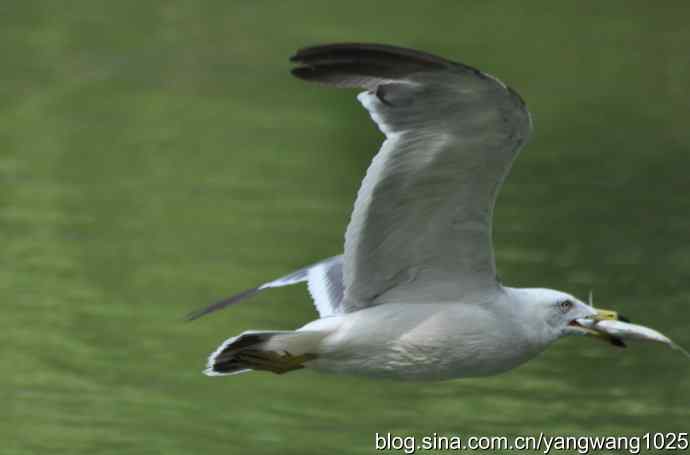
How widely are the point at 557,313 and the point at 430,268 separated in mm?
480

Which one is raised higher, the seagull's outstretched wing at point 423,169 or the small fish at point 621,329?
the seagull's outstretched wing at point 423,169

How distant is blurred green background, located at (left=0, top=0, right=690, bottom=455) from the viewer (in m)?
8.80

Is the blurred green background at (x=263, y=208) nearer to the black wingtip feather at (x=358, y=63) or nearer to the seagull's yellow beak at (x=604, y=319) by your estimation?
the seagull's yellow beak at (x=604, y=319)

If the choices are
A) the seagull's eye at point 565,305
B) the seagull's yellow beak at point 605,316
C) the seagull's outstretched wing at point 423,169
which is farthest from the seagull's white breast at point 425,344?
the seagull's yellow beak at point 605,316

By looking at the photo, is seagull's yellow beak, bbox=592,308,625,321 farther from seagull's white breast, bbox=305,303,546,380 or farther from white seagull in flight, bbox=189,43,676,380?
seagull's white breast, bbox=305,303,546,380

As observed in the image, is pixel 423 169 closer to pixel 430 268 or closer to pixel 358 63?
pixel 430 268

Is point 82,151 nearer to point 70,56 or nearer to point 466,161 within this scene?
point 70,56

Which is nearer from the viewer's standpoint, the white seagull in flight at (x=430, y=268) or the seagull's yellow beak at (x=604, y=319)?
the white seagull in flight at (x=430, y=268)

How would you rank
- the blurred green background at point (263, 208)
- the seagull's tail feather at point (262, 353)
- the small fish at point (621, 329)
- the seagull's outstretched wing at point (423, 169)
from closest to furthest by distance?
the seagull's outstretched wing at point (423, 169), the seagull's tail feather at point (262, 353), the small fish at point (621, 329), the blurred green background at point (263, 208)

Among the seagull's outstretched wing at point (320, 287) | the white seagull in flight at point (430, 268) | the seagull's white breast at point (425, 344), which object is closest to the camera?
the white seagull in flight at point (430, 268)

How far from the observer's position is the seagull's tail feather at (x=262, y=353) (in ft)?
19.2

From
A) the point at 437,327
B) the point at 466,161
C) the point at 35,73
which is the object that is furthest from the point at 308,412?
the point at 35,73

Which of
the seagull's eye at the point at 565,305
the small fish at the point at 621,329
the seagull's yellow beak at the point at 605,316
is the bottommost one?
the small fish at the point at 621,329

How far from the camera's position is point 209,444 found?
8133mm
